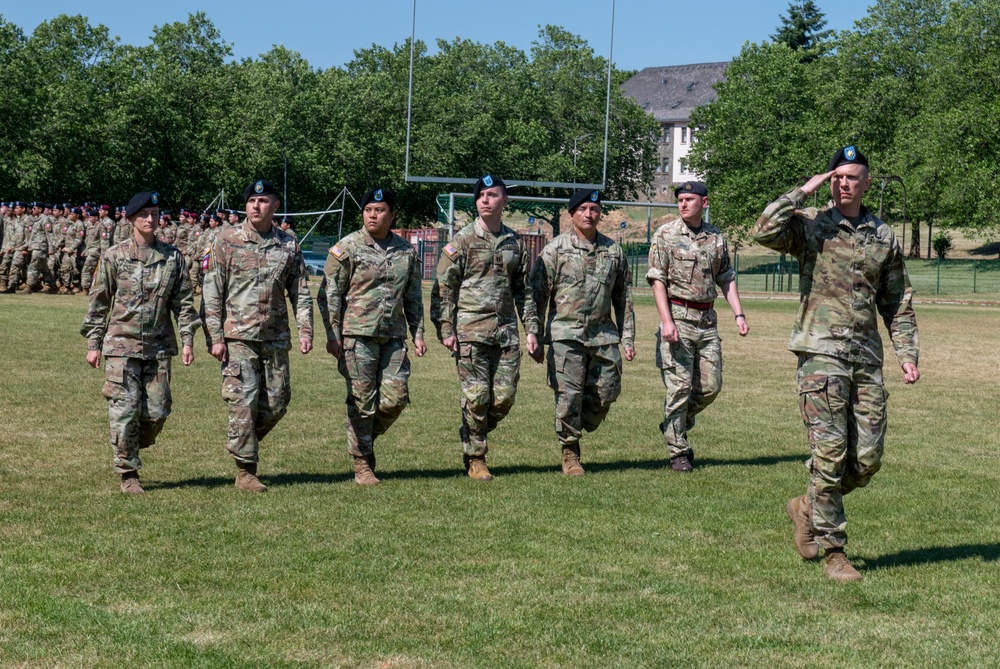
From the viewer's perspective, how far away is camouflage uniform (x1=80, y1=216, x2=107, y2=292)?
29875mm

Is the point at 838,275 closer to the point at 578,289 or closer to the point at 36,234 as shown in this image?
the point at 578,289

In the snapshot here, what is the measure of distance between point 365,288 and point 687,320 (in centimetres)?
262

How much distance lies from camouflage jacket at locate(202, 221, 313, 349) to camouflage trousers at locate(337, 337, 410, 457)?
421 mm

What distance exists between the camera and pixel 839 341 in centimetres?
717

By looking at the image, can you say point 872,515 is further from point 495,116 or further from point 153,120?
point 495,116

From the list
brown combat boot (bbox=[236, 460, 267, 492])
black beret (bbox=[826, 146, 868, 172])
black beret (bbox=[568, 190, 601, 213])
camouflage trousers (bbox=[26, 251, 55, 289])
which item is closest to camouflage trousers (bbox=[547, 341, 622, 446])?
black beret (bbox=[568, 190, 601, 213])

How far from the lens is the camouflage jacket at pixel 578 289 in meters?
10.3

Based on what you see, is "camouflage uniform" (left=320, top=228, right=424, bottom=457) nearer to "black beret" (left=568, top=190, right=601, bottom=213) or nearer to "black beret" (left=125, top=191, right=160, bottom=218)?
"black beret" (left=125, top=191, right=160, bottom=218)

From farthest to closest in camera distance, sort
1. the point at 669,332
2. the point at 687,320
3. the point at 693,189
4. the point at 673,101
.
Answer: the point at 673,101 < the point at 687,320 < the point at 693,189 < the point at 669,332

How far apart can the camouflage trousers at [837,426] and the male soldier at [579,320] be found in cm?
312

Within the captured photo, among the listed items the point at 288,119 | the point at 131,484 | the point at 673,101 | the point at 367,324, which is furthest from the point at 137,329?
the point at 673,101

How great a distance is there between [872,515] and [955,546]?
86 cm

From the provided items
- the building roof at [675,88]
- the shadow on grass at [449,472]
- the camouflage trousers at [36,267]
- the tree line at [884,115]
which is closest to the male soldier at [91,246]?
the camouflage trousers at [36,267]

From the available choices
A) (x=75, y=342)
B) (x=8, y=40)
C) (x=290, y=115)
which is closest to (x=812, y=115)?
(x=290, y=115)
